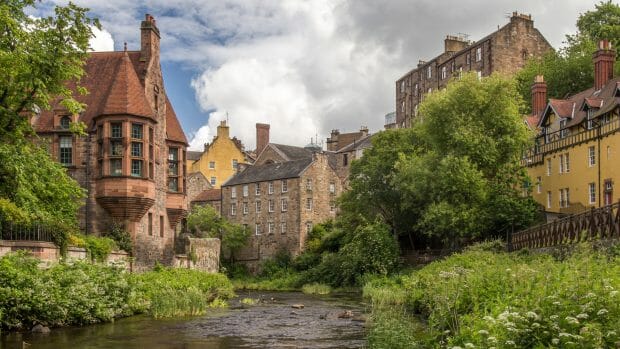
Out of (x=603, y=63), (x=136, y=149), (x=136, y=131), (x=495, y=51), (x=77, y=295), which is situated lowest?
(x=77, y=295)

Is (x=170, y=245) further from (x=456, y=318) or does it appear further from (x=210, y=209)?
(x=210, y=209)

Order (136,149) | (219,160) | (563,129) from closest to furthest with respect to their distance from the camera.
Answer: (136,149) → (563,129) → (219,160)

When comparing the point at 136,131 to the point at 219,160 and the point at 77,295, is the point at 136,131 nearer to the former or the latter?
the point at 77,295

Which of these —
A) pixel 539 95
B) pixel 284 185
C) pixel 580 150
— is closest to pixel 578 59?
pixel 539 95

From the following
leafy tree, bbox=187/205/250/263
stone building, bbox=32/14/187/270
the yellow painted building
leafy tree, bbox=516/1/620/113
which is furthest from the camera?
the yellow painted building

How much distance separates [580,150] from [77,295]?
33.0m

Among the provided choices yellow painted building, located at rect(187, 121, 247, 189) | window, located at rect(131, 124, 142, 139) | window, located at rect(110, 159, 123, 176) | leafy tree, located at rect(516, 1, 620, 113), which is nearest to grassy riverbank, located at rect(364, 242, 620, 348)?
window, located at rect(110, 159, 123, 176)

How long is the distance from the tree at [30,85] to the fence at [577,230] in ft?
60.9

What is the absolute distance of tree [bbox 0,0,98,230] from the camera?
73.3 feet

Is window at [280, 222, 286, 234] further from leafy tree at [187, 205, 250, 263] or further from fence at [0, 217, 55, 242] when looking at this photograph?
fence at [0, 217, 55, 242]

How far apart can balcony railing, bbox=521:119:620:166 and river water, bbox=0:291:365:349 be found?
2021 cm

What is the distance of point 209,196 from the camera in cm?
8688

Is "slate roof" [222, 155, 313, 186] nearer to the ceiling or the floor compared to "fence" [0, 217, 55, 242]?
nearer to the ceiling

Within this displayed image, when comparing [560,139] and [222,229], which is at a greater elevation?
[560,139]
